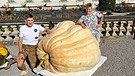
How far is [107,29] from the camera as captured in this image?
7707 mm

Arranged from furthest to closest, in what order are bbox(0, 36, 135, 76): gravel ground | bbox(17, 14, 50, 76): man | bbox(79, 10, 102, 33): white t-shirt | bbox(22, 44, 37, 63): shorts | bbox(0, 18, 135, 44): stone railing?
bbox(0, 18, 135, 44): stone railing < bbox(79, 10, 102, 33): white t-shirt < bbox(0, 36, 135, 76): gravel ground < bbox(22, 44, 37, 63): shorts < bbox(17, 14, 50, 76): man

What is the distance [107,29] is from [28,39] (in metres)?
3.73

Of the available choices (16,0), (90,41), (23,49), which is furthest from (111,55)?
(16,0)

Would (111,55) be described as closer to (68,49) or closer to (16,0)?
(68,49)

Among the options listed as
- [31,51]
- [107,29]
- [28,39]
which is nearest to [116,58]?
[107,29]

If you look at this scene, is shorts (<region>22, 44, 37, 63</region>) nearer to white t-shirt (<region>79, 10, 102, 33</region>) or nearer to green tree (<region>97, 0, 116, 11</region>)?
white t-shirt (<region>79, 10, 102, 33</region>)

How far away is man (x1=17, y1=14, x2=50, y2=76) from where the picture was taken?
4.48 meters

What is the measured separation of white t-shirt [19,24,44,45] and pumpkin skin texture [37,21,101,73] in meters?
0.15

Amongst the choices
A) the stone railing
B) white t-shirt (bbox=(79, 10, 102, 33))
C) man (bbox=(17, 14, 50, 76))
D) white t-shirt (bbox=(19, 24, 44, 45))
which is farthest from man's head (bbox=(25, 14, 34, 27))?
the stone railing

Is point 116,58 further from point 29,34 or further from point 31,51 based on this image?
point 29,34

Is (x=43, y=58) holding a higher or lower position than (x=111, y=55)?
higher

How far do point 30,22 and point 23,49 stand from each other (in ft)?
A: 2.03

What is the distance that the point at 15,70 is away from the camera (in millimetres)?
5168

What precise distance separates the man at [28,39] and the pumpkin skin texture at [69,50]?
0.17 m
